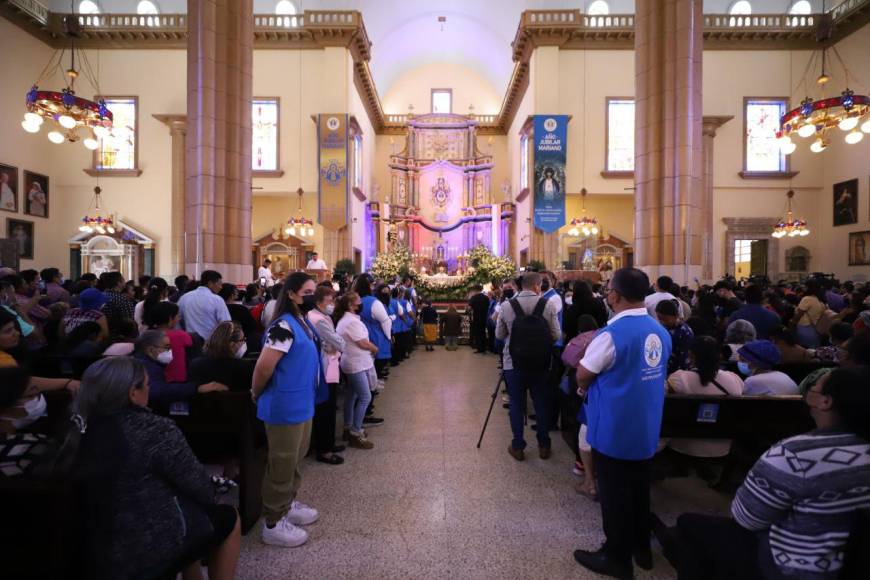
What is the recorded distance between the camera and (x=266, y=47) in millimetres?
20125

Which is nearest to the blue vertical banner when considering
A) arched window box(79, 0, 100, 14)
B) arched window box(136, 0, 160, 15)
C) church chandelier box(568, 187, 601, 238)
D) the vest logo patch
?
church chandelier box(568, 187, 601, 238)

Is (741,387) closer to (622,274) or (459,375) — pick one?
(622,274)

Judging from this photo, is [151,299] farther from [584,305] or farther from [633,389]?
[633,389]

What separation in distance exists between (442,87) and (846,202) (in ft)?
70.6

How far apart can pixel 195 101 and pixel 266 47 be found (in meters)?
12.0

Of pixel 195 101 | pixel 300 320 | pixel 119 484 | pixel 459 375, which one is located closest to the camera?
pixel 119 484

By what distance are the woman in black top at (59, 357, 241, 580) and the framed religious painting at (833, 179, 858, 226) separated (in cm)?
Result: 2381

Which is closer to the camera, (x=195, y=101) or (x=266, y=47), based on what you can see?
(x=195, y=101)

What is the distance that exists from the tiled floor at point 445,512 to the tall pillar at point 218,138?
21.5 feet

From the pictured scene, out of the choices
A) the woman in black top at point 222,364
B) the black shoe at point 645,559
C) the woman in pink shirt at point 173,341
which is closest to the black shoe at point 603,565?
the black shoe at point 645,559

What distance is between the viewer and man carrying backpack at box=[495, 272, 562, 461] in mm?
4805

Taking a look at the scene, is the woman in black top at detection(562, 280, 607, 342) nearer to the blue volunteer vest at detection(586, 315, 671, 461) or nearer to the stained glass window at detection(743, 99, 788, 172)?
the blue volunteer vest at detection(586, 315, 671, 461)

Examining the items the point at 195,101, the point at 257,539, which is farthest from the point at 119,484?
the point at 195,101

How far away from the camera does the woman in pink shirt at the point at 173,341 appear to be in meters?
3.95
